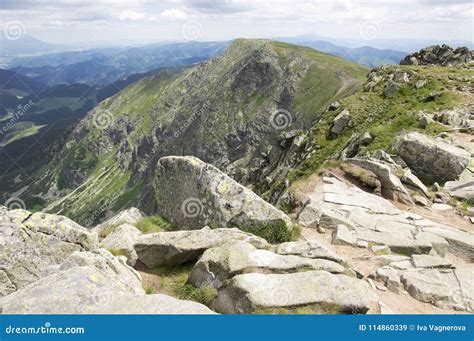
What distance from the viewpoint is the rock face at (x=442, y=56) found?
9550 cm

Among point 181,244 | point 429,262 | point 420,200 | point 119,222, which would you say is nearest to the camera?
point 429,262

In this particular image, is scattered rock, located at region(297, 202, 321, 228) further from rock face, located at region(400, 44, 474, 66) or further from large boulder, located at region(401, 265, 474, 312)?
rock face, located at region(400, 44, 474, 66)

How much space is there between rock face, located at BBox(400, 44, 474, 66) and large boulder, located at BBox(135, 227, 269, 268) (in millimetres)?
95127

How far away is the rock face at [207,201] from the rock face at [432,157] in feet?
54.9

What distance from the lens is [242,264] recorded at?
13938mm

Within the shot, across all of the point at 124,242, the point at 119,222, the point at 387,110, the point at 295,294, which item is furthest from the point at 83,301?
the point at 387,110

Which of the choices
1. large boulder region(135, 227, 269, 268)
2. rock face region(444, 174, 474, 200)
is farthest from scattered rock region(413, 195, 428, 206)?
large boulder region(135, 227, 269, 268)

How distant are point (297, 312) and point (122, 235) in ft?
37.8

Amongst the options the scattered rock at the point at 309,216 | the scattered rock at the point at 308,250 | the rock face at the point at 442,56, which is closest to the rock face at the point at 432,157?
the scattered rock at the point at 309,216

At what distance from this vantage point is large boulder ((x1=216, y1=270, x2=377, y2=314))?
11.9 m

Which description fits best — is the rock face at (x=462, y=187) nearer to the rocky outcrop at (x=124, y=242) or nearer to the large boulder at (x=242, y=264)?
the large boulder at (x=242, y=264)

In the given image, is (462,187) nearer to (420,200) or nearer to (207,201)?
(420,200)

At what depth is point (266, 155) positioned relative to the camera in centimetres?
8156

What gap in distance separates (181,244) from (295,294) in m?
6.53
